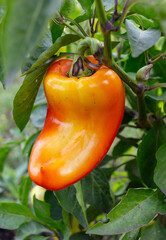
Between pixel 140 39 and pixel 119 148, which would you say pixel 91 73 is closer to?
pixel 140 39

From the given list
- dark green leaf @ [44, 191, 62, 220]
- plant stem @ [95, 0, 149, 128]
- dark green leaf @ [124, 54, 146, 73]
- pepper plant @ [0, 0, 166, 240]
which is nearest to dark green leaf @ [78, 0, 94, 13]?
Answer: pepper plant @ [0, 0, 166, 240]

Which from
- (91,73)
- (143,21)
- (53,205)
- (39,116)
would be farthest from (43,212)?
(143,21)

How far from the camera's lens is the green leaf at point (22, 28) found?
0.21 m

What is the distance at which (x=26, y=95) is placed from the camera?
511 mm

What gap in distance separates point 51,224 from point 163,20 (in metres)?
0.58

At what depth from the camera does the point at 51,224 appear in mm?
726

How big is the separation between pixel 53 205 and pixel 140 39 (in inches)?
20.1

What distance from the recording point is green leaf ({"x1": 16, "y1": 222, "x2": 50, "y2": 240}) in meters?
0.74

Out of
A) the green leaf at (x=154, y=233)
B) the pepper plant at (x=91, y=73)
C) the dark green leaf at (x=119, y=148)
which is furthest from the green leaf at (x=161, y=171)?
the dark green leaf at (x=119, y=148)

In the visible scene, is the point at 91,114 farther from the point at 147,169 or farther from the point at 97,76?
the point at 147,169

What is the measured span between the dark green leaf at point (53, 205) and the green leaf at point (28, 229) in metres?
0.04

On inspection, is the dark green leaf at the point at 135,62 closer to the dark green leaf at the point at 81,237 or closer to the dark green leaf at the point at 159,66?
the dark green leaf at the point at 159,66

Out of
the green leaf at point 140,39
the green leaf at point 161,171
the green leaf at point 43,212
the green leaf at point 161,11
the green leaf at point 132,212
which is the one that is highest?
the green leaf at point 161,11

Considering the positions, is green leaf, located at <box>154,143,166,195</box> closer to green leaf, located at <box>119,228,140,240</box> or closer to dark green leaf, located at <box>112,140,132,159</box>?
green leaf, located at <box>119,228,140,240</box>
